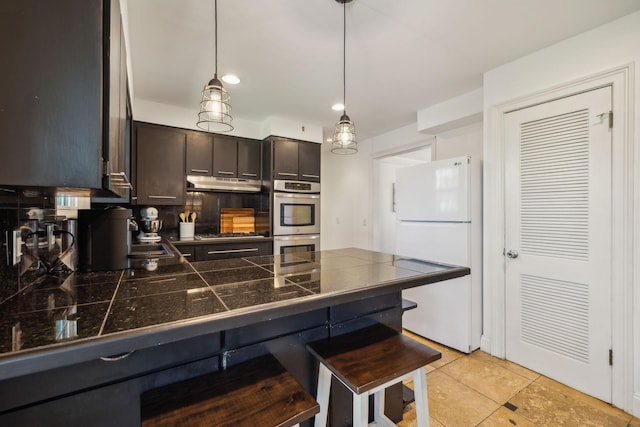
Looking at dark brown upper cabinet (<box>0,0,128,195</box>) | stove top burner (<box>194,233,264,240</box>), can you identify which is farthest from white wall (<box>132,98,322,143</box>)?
dark brown upper cabinet (<box>0,0,128,195</box>)

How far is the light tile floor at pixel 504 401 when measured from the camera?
169cm

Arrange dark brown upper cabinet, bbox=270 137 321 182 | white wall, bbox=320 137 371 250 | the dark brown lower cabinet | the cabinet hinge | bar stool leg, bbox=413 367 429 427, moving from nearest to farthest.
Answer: the dark brown lower cabinet < bar stool leg, bbox=413 367 429 427 < the cabinet hinge < dark brown upper cabinet, bbox=270 137 321 182 < white wall, bbox=320 137 371 250

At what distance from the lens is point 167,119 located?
3.19 meters

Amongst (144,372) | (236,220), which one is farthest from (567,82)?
(236,220)

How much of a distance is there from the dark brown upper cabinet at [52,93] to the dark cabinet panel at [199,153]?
2.66m

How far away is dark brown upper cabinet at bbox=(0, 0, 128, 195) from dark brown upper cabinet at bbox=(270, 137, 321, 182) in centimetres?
276

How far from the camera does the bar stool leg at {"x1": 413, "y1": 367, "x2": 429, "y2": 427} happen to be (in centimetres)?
120

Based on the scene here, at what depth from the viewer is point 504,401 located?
1.87m

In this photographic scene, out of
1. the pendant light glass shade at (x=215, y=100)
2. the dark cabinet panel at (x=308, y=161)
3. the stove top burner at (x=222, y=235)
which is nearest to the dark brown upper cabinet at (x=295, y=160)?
the dark cabinet panel at (x=308, y=161)

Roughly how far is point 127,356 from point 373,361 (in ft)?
2.76

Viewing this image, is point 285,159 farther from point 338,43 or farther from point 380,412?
point 380,412

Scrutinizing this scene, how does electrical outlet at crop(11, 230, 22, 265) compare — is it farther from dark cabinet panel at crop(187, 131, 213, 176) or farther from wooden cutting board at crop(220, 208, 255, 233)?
wooden cutting board at crop(220, 208, 255, 233)

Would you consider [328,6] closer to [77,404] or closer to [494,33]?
[494,33]

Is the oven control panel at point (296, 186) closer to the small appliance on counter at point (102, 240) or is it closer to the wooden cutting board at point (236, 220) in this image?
the wooden cutting board at point (236, 220)
